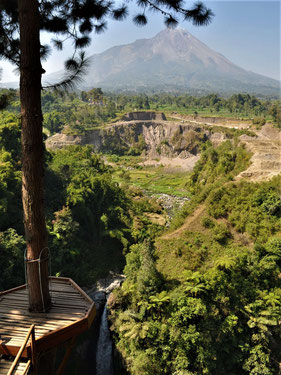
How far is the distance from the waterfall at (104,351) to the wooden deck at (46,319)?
12229mm

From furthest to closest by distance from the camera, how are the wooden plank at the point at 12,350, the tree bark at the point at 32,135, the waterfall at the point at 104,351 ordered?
the waterfall at the point at 104,351, the tree bark at the point at 32,135, the wooden plank at the point at 12,350

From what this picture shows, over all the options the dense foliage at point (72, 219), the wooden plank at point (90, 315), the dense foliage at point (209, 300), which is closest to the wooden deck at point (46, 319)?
the wooden plank at point (90, 315)

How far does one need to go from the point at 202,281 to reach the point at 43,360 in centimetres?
1041

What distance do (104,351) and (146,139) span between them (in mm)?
64198

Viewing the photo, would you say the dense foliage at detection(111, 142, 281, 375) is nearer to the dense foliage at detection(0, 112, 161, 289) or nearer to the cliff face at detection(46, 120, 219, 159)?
the dense foliage at detection(0, 112, 161, 289)

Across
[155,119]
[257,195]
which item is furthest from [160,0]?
[155,119]

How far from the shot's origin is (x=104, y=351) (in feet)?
52.7

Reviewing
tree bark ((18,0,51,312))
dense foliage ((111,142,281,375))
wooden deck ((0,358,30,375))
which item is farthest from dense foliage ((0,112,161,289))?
wooden deck ((0,358,30,375))

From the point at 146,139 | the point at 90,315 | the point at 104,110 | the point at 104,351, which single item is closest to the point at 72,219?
the point at 104,351

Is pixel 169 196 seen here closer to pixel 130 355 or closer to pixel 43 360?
pixel 130 355

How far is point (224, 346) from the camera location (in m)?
12.7

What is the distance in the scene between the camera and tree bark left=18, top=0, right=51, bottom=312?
4.25m

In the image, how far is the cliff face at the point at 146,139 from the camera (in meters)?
65.3

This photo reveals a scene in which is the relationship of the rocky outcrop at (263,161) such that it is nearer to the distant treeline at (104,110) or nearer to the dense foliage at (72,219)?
the dense foliage at (72,219)
